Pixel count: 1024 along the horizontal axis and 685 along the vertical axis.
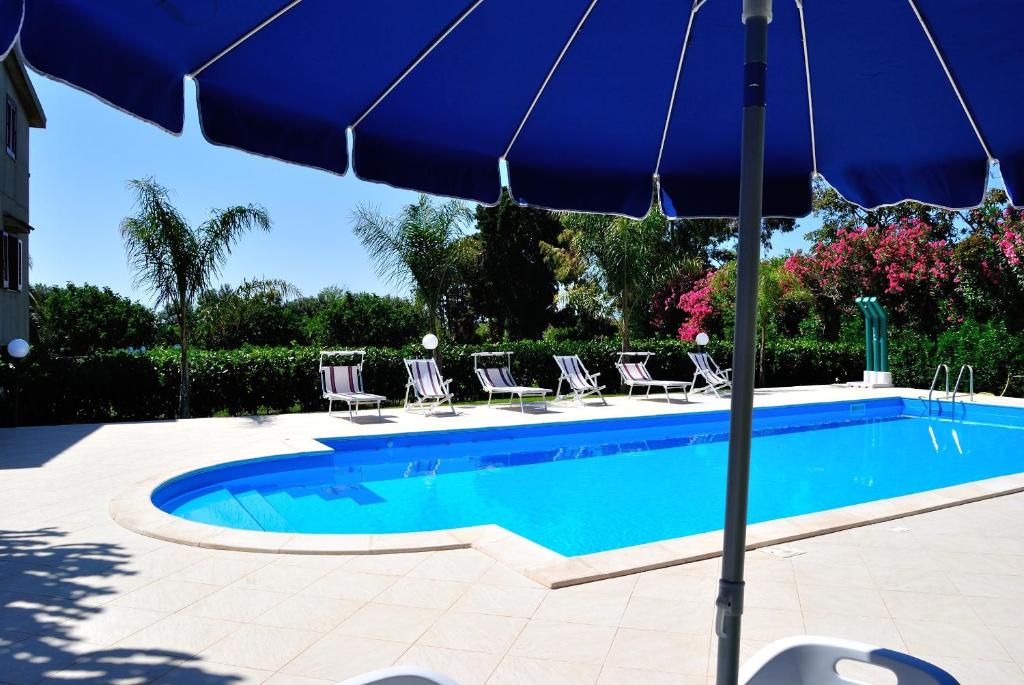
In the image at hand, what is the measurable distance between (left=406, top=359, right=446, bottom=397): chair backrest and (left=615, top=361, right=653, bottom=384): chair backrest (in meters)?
4.12

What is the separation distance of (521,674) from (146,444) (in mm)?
7087

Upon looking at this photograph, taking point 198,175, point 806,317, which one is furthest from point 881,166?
point 198,175

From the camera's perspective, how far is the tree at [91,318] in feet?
118

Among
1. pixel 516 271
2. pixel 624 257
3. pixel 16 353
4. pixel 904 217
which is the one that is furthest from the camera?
pixel 516 271

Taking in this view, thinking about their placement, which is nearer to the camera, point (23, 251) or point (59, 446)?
point (59, 446)

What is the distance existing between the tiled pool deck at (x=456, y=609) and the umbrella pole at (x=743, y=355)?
1.23m

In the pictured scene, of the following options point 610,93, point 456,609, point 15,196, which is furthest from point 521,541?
point 15,196

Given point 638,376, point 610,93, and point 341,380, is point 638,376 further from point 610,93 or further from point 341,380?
point 610,93

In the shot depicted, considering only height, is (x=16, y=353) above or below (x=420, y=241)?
below

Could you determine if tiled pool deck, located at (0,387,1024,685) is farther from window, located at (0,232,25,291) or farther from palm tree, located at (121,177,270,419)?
window, located at (0,232,25,291)

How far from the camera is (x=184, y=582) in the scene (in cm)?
402

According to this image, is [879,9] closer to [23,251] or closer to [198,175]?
[23,251]

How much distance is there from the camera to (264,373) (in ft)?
39.5

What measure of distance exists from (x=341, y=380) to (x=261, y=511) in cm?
493
